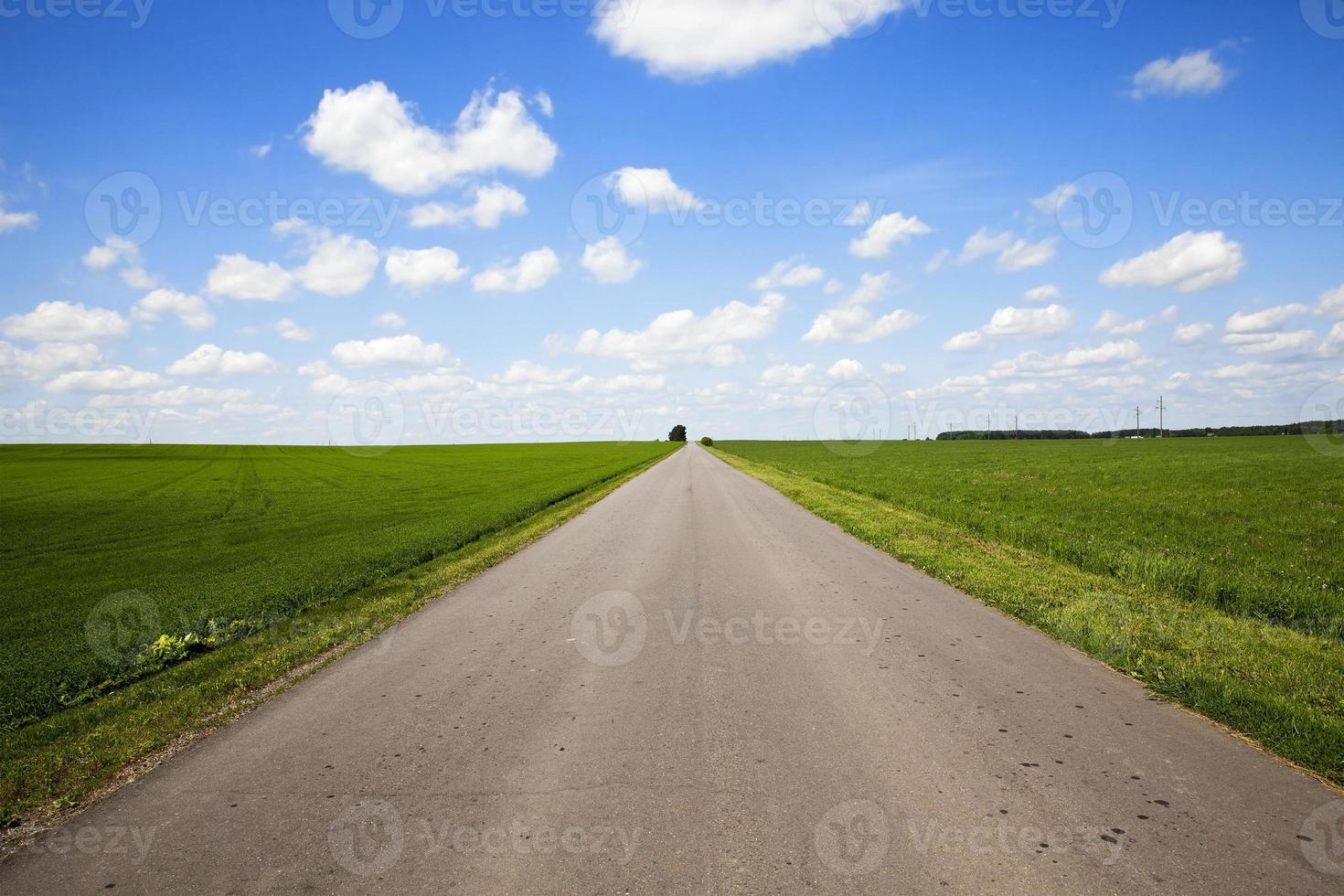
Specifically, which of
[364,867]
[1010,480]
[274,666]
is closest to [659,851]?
[364,867]

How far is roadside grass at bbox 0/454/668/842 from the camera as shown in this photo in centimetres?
480

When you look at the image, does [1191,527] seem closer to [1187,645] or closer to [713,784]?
[1187,645]

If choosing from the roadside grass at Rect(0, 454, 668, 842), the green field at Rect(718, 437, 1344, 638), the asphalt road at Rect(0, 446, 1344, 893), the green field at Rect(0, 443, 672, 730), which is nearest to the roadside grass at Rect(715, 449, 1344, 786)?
the asphalt road at Rect(0, 446, 1344, 893)

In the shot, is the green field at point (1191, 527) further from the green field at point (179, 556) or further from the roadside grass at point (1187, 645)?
the green field at point (179, 556)

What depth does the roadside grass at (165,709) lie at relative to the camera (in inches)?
189

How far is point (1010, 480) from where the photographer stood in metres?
32.2

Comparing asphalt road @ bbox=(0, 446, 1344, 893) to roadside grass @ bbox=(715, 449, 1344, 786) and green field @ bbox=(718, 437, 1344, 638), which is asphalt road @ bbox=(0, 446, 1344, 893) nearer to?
roadside grass @ bbox=(715, 449, 1344, 786)

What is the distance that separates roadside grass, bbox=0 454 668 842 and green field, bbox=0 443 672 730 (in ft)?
2.03

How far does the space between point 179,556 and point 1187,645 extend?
62.7 feet

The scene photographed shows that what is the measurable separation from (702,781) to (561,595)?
603 cm

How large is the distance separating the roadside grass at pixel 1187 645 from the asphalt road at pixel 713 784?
1.10 ft

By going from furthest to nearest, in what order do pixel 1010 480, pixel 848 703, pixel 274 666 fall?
pixel 1010 480, pixel 274 666, pixel 848 703

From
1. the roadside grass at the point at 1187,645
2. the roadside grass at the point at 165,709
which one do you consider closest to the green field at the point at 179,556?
the roadside grass at the point at 165,709

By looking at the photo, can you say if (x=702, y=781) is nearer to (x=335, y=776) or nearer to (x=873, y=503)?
(x=335, y=776)
